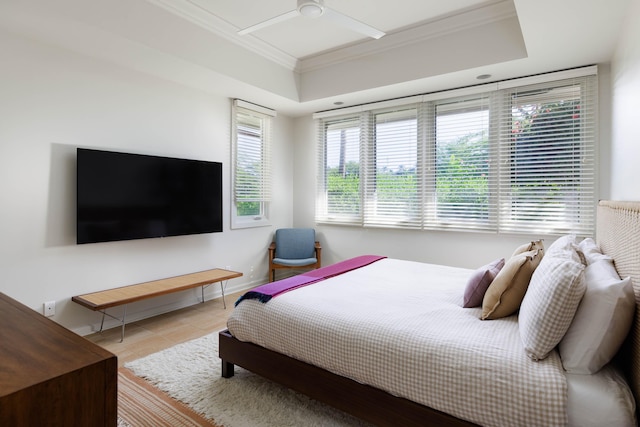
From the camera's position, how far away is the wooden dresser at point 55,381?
2.45 ft

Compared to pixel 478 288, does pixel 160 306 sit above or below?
below

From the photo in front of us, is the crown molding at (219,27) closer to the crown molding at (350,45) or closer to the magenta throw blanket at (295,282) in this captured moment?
the crown molding at (350,45)

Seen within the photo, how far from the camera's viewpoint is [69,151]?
2959 millimetres

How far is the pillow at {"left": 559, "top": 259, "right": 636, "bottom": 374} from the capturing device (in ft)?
4.21

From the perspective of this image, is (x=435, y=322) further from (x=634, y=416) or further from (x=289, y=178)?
(x=289, y=178)

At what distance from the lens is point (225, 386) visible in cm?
226

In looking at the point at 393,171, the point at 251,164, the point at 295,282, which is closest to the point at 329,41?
the point at 393,171

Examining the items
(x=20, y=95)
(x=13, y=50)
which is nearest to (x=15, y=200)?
(x=20, y=95)

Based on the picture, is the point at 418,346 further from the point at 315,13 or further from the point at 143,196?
the point at 143,196

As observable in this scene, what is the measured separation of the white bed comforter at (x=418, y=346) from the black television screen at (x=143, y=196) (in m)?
1.66

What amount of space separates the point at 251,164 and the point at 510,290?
3.56 m

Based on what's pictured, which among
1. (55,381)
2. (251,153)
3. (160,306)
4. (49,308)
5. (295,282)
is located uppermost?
(251,153)

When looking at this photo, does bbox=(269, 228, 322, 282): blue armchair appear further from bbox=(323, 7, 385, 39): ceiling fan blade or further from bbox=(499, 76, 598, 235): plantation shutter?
bbox=(323, 7, 385, 39): ceiling fan blade

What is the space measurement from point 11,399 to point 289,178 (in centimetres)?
465
